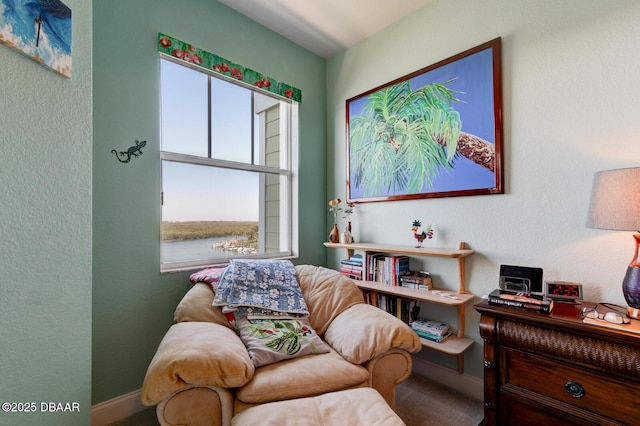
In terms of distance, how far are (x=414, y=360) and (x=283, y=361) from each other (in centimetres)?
126

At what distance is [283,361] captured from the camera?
1.37m

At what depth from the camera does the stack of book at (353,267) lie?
91.7 inches

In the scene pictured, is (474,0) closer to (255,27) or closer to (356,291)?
(255,27)

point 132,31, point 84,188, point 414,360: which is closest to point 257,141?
point 132,31

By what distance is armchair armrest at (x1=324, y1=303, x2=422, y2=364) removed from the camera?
1.34 m

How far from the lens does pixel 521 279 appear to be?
153 cm

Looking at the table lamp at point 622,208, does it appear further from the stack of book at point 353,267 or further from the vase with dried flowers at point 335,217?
the vase with dried flowers at point 335,217

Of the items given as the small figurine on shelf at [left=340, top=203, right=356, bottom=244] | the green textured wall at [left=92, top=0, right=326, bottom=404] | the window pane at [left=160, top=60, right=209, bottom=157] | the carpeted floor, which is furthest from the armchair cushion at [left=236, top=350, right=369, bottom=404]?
the window pane at [left=160, top=60, right=209, bottom=157]

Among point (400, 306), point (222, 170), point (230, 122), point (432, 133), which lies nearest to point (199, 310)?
point (222, 170)

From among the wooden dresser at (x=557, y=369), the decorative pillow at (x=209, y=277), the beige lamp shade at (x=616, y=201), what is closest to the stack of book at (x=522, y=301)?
the wooden dresser at (x=557, y=369)

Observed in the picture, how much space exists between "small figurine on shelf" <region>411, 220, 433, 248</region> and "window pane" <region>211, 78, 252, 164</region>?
1.46m

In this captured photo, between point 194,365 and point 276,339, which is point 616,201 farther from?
point 194,365

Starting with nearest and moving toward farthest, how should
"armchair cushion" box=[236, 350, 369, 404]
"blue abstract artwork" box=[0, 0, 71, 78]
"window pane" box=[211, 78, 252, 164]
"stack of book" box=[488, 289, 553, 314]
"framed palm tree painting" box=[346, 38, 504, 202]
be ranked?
"blue abstract artwork" box=[0, 0, 71, 78], "armchair cushion" box=[236, 350, 369, 404], "stack of book" box=[488, 289, 553, 314], "framed palm tree painting" box=[346, 38, 504, 202], "window pane" box=[211, 78, 252, 164]

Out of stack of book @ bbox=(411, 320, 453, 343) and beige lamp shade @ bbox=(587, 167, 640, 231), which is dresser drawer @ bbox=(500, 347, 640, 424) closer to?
stack of book @ bbox=(411, 320, 453, 343)
